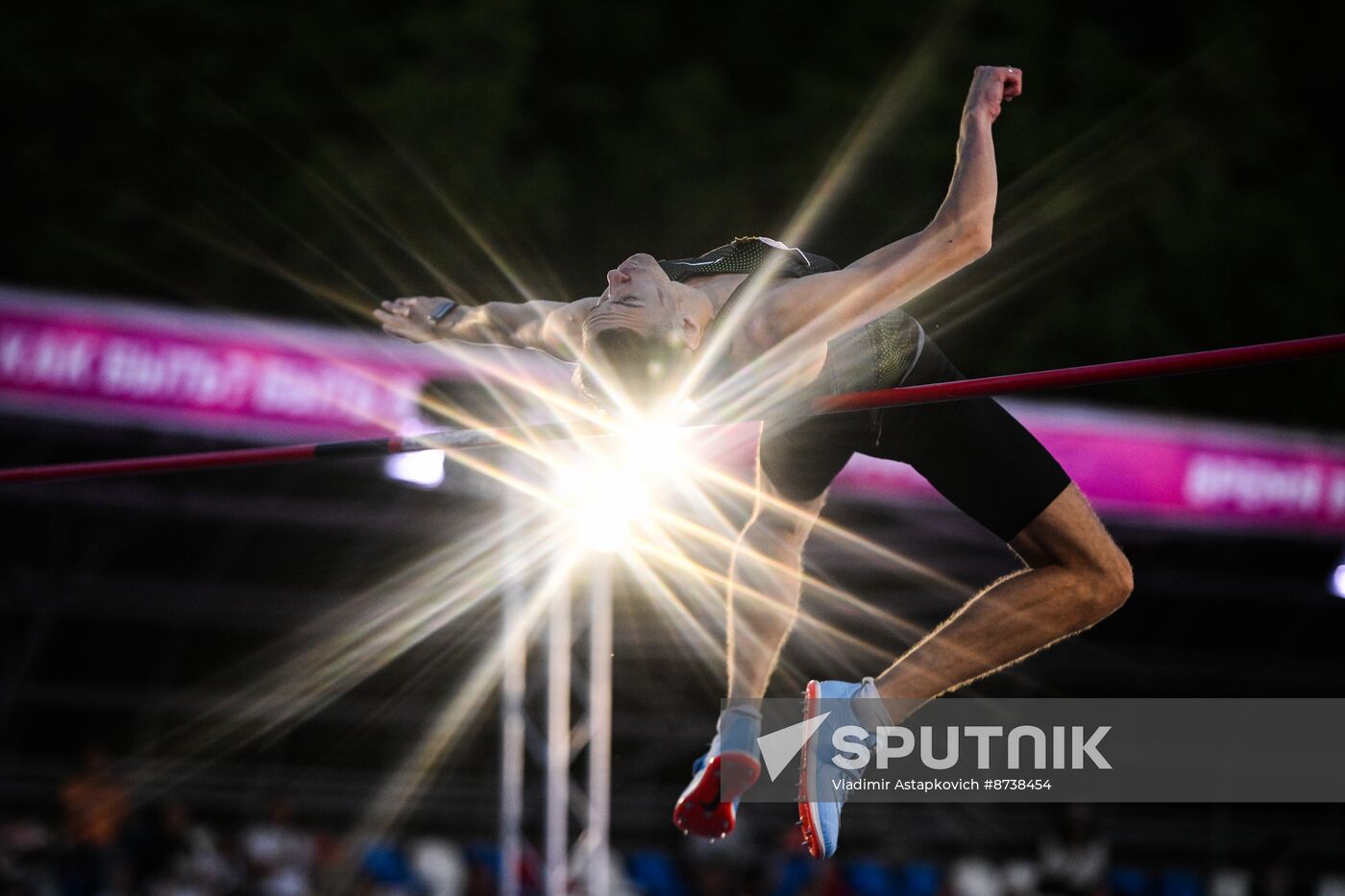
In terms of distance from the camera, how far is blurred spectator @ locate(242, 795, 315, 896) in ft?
29.7

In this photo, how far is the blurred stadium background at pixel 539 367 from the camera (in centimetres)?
925

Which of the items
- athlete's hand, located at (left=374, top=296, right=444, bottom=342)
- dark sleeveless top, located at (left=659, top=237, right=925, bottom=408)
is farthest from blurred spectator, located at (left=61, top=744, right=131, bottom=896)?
dark sleeveless top, located at (left=659, top=237, right=925, bottom=408)

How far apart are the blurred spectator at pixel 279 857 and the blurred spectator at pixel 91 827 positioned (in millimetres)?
764

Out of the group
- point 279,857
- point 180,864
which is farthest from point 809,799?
point 279,857

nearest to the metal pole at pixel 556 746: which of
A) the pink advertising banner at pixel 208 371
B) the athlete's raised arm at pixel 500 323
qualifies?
the pink advertising banner at pixel 208 371

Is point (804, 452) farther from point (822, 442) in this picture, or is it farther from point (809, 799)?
point (809, 799)

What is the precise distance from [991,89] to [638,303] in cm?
97

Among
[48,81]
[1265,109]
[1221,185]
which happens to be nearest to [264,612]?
[48,81]

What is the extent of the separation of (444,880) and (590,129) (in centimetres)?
1253

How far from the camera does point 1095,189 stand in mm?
19859

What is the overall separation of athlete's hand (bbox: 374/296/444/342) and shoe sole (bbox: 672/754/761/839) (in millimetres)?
1473

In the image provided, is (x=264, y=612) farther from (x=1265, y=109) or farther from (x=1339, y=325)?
(x=1265, y=109)

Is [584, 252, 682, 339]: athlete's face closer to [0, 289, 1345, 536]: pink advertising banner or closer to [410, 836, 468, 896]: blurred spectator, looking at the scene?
[0, 289, 1345, 536]: pink advertising banner

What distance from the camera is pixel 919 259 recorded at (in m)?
3.59
